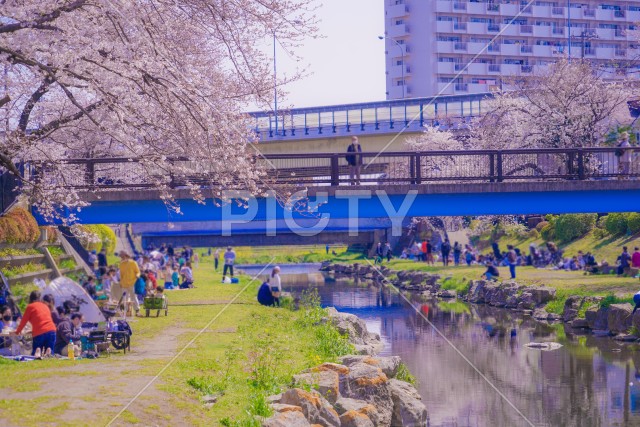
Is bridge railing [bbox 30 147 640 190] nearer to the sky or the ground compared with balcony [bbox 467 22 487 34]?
nearer to the ground

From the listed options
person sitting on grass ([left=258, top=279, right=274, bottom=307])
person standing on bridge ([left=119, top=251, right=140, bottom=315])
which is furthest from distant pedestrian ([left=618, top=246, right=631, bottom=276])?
person standing on bridge ([left=119, top=251, right=140, bottom=315])

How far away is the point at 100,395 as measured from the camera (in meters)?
13.8

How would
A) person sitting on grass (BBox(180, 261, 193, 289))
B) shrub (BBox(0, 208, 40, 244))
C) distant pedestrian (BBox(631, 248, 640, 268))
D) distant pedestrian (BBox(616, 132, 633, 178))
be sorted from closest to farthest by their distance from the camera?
shrub (BBox(0, 208, 40, 244))
distant pedestrian (BBox(616, 132, 633, 178))
distant pedestrian (BBox(631, 248, 640, 268))
person sitting on grass (BBox(180, 261, 193, 289))

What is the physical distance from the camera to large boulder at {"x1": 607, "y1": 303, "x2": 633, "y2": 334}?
29.2m

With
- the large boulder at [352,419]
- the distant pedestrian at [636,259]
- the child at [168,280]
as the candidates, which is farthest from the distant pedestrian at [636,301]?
the child at [168,280]

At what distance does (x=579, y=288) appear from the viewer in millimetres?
36281

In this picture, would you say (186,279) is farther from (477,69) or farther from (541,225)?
(477,69)

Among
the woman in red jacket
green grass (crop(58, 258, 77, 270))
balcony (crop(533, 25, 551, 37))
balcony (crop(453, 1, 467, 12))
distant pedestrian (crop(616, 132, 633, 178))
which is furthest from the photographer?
balcony (crop(533, 25, 551, 37))

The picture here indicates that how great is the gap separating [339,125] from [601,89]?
1631 cm

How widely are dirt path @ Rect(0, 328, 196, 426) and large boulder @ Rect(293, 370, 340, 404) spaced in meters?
2.41

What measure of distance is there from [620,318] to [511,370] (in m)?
6.94

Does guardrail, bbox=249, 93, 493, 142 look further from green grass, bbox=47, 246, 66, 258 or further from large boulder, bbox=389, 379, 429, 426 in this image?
large boulder, bbox=389, 379, 429, 426

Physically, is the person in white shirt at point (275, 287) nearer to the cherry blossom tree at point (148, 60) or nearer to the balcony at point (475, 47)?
the cherry blossom tree at point (148, 60)

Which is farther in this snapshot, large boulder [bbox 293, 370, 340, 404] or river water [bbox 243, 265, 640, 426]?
river water [bbox 243, 265, 640, 426]
